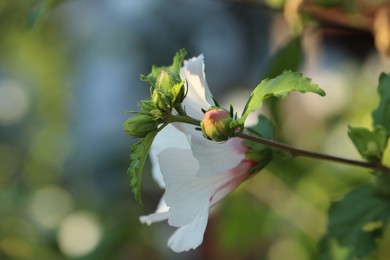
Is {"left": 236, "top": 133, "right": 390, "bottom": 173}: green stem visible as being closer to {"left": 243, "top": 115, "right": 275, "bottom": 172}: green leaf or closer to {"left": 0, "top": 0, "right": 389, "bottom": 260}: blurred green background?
{"left": 243, "top": 115, "right": 275, "bottom": 172}: green leaf

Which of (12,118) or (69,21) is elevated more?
(69,21)

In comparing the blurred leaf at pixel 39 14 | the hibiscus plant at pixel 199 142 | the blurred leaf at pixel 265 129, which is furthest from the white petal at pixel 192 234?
the blurred leaf at pixel 39 14

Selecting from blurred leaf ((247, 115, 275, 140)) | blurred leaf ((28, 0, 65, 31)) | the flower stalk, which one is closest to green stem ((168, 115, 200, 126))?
the flower stalk

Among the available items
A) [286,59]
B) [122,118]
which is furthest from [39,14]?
[122,118]

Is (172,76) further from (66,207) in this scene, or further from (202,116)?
(66,207)

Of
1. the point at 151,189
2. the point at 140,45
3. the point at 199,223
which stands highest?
the point at 199,223

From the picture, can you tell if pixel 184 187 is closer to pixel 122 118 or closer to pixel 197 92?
pixel 197 92

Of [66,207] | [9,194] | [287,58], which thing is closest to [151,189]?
[66,207]
